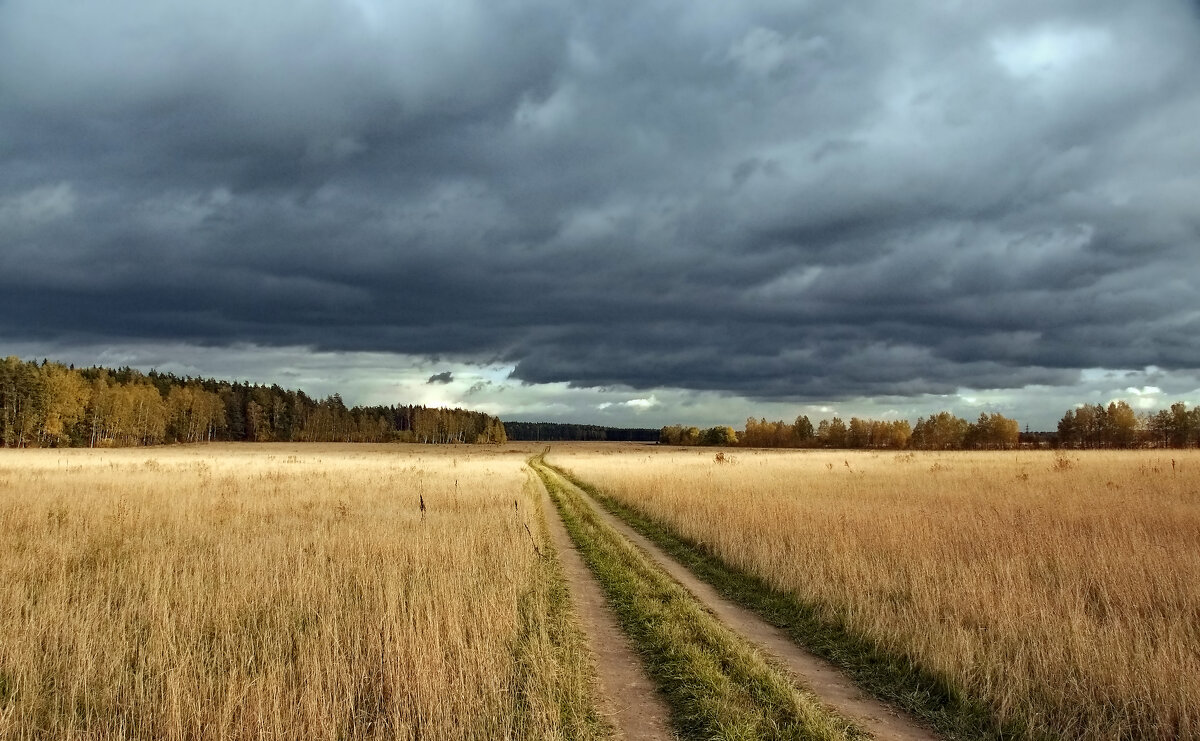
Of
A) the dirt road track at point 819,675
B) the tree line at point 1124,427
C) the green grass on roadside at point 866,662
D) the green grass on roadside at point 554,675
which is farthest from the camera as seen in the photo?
the tree line at point 1124,427

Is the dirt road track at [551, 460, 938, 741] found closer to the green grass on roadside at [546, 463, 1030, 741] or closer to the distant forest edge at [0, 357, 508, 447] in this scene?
the green grass on roadside at [546, 463, 1030, 741]

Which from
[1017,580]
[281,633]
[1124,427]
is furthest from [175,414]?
[1124,427]

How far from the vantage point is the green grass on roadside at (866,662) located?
22.0 feet

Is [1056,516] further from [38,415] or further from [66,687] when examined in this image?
[38,415]

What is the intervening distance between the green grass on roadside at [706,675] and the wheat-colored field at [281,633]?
100 cm

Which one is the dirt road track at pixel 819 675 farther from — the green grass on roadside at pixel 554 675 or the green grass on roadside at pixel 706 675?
the green grass on roadside at pixel 554 675

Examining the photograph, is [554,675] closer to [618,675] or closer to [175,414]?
[618,675]

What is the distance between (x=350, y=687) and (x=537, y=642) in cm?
234

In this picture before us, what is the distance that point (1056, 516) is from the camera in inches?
688

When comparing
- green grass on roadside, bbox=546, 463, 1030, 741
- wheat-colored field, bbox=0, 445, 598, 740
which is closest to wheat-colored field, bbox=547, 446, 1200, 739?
green grass on roadside, bbox=546, 463, 1030, 741

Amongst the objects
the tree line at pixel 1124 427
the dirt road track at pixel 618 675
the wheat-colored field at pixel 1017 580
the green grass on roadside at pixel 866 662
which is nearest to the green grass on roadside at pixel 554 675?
the dirt road track at pixel 618 675

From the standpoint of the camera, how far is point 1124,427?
401ft

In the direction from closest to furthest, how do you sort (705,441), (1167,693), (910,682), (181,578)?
(1167,693)
(910,682)
(181,578)
(705,441)

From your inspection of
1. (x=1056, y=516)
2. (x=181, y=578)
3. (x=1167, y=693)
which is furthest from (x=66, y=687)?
(x=1056, y=516)
